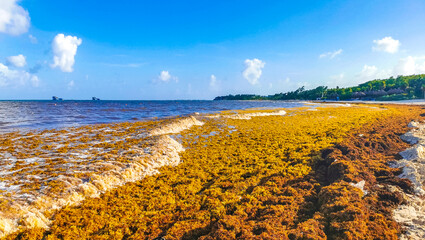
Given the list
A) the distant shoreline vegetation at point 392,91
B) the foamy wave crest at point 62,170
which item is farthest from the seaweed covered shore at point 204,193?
the distant shoreline vegetation at point 392,91

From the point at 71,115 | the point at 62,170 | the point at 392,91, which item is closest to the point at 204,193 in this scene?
the point at 62,170

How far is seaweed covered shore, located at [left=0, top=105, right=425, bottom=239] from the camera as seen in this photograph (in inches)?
158

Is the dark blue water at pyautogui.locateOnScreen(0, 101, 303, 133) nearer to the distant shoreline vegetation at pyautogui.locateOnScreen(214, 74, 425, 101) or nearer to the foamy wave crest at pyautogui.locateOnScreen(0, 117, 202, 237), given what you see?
the foamy wave crest at pyautogui.locateOnScreen(0, 117, 202, 237)

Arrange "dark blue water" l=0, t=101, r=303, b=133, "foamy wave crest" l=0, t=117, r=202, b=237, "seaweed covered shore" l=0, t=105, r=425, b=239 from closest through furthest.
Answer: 1. "seaweed covered shore" l=0, t=105, r=425, b=239
2. "foamy wave crest" l=0, t=117, r=202, b=237
3. "dark blue water" l=0, t=101, r=303, b=133

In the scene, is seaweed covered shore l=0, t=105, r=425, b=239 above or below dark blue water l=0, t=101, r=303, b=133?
below

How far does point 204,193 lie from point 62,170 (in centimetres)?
589

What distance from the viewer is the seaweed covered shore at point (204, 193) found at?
4.00 metres

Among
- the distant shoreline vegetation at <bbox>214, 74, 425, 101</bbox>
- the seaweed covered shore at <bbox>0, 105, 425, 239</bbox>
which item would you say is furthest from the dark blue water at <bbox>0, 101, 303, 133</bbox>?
the distant shoreline vegetation at <bbox>214, 74, 425, 101</bbox>

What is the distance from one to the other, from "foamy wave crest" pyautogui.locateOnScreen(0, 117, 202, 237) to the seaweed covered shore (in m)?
0.04

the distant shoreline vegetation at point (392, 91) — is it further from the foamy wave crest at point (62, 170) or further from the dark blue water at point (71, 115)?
the foamy wave crest at point (62, 170)

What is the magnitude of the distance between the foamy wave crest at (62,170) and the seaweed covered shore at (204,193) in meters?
0.04

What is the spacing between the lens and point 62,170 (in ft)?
23.9

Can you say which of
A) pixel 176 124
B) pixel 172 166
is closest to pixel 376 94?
pixel 176 124

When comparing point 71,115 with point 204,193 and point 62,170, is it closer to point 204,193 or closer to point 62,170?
point 62,170
